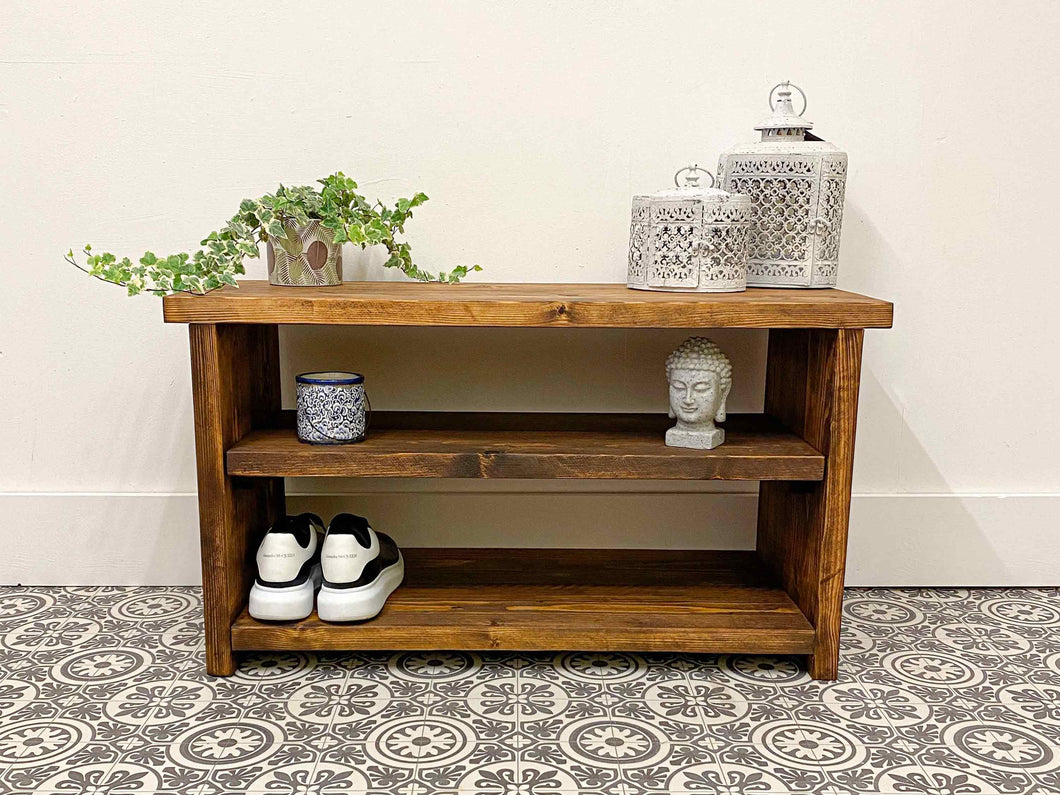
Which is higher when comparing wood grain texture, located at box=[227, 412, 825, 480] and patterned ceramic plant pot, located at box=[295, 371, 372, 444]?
patterned ceramic plant pot, located at box=[295, 371, 372, 444]

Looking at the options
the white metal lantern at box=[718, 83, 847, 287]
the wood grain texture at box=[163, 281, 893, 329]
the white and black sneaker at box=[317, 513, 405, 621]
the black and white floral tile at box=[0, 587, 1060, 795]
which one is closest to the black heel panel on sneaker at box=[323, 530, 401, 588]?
the white and black sneaker at box=[317, 513, 405, 621]

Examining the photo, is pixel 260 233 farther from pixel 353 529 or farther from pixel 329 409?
pixel 353 529

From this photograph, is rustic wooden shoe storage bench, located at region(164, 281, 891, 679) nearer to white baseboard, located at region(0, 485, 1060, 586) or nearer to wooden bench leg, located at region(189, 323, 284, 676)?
wooden bench leg, located at region(189, 323, 284, 676)

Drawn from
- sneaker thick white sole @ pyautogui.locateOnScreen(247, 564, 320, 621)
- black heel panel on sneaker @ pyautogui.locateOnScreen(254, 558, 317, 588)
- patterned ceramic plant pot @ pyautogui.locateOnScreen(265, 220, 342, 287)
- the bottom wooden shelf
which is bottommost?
the bottom wooden shelf

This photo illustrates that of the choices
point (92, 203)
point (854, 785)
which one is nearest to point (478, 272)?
point (92, 203)

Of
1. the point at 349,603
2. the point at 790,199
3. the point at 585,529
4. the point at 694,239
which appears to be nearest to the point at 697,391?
the point at 694,239

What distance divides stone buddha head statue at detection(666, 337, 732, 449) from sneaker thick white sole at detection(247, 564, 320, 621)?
0.55m

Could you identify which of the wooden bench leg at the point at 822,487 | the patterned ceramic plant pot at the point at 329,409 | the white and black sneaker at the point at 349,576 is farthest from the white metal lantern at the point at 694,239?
the white and black sneaker at the point at 349,576

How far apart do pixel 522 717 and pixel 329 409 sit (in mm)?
476

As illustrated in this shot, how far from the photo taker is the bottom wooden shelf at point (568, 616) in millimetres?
1227

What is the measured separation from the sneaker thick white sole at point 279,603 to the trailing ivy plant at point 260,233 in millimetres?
415

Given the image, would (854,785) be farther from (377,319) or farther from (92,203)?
(92,203)

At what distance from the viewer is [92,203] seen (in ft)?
4.79

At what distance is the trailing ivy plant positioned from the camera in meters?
1.16
